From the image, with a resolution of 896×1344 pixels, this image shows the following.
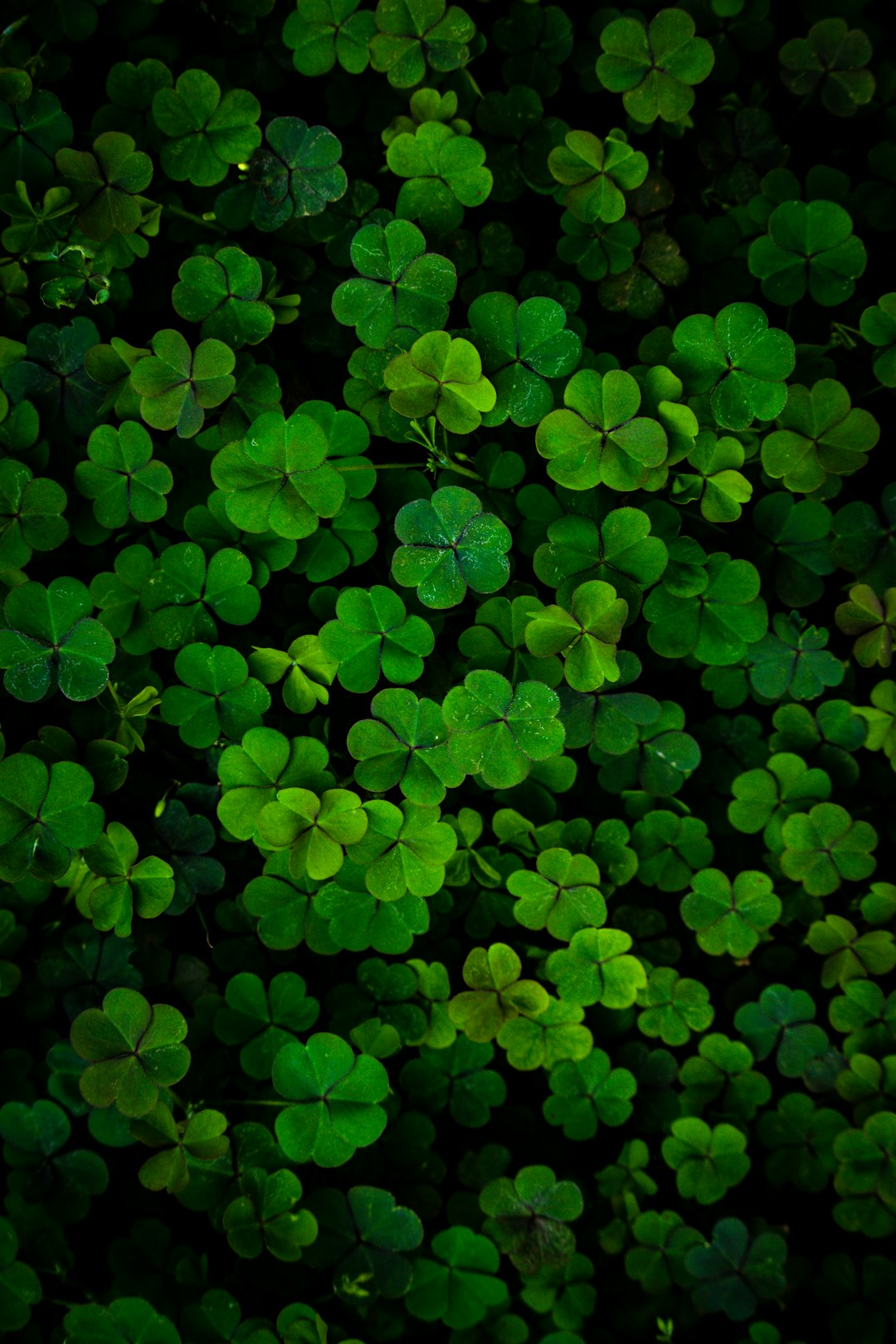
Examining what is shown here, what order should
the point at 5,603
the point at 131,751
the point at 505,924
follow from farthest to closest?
the point at 505,924 < the point at 131,751 < the point at 5,603

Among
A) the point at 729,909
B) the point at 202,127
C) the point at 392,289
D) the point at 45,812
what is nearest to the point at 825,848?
the point at 729,909

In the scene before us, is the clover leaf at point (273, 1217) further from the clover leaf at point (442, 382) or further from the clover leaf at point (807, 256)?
the clover leaf at point (807, 256)

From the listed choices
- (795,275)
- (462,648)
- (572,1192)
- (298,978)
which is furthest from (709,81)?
(572,1192)

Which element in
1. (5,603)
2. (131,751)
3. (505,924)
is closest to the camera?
(5,603)

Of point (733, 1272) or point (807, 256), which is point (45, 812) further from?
point (807, 256)

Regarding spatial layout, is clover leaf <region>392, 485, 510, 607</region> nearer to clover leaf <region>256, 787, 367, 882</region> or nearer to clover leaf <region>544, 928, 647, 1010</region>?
clover leaf <region>256, 787, 367, 882</region>

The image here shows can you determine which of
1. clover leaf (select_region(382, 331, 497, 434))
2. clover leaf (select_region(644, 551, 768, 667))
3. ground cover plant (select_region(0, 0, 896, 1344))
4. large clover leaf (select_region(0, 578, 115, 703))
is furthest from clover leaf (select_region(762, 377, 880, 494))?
large clover leaf (select_region(0, 578, 115, 703))

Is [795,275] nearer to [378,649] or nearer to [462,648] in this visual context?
[462,648]
